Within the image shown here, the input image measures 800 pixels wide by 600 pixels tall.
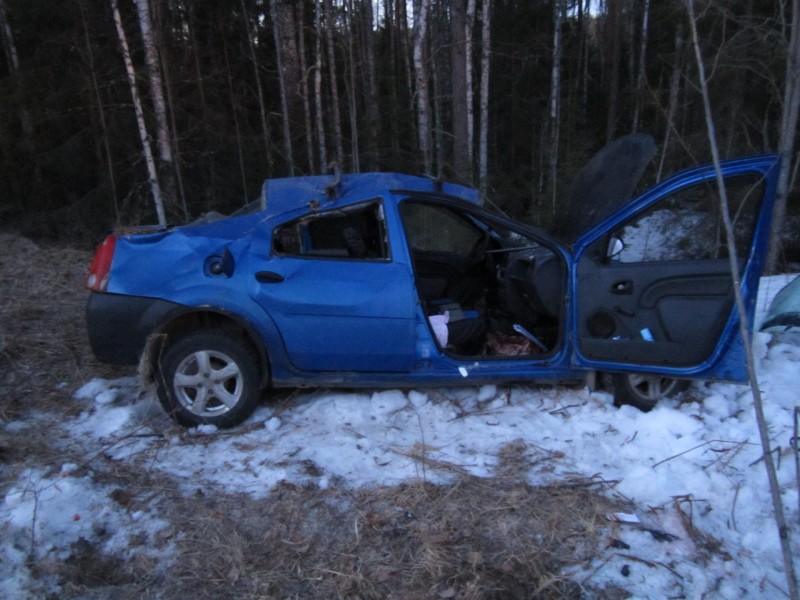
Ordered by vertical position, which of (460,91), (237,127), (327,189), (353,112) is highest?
(460,91)

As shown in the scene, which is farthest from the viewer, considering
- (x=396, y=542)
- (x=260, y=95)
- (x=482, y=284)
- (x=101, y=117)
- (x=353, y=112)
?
(x=260, y=95)

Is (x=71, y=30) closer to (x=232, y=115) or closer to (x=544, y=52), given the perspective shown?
(x=232, y=115)

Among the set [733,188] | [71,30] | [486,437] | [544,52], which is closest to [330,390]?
[486,437]

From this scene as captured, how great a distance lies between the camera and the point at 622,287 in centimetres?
365

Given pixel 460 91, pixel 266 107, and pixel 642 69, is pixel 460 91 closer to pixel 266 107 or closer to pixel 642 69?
pixel 266 107

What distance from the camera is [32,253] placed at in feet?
32.3

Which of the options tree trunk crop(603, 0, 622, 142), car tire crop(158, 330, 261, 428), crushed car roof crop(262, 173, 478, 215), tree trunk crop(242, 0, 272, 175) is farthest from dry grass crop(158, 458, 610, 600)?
tree trunk crop(603, 0, 622, 142)

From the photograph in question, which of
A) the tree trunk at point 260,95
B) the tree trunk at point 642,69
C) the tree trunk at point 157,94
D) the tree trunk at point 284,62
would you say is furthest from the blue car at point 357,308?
the tree trunk at point 642,69

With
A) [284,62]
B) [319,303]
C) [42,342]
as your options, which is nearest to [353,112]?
[284,62]

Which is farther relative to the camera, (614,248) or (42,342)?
(42,342)

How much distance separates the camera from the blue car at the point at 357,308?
357 centimetres

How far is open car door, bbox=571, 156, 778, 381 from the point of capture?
11.0 ft

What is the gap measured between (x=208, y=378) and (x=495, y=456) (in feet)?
6.24

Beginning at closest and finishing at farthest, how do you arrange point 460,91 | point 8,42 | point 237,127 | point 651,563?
point 651,563
point 460,91
point 237,127
point 8,42
